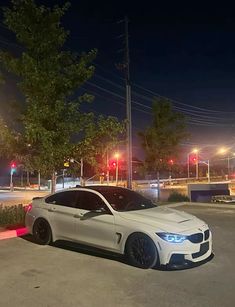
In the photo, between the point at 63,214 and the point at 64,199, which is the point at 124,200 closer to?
the point at 63,214

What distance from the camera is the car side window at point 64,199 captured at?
9641 mm

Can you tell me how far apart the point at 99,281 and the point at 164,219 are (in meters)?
1.77

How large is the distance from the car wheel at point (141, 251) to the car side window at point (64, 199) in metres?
1.96

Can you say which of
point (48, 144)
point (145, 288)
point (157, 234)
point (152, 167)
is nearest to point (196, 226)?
point (157, 234)

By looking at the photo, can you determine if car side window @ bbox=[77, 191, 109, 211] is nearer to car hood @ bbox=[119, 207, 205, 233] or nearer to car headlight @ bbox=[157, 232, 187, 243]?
car hood @ bbox=[119, 207, 205, 233]

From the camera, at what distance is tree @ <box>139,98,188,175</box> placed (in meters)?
25.4

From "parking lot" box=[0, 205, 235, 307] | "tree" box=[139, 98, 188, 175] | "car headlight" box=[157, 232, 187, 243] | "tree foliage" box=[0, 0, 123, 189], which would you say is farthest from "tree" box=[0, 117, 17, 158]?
"tree" box=[139, 98, 188, 175]

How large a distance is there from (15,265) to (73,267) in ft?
3.52

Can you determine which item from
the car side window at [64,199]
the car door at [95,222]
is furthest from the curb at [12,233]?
the car door at [95,222]

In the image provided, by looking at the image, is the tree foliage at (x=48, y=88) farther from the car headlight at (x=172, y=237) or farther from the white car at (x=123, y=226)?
the car headlight at (x=172, y=237)

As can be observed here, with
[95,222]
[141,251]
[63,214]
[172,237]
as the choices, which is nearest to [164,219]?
[172,237]

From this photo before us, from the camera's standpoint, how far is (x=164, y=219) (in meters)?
8.11

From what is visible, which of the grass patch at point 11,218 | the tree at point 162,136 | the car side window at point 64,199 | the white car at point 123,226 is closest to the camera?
the white car at point 123,226

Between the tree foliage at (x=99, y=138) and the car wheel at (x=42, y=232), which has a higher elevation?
the tree foliage at (x=99, y=138)
